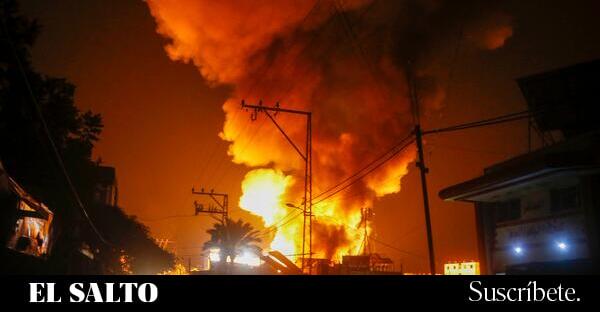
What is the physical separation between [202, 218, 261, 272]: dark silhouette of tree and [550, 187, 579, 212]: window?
40.8 metres

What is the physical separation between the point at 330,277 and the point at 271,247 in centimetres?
6464

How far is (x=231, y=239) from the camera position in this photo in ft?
190

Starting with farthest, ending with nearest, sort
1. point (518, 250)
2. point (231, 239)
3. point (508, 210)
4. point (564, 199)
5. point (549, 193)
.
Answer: point (231, 239) < point (508, 210) < point (518, 250) < point (549, 193) < point (564, 199)

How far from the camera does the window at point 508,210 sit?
78.2 ft

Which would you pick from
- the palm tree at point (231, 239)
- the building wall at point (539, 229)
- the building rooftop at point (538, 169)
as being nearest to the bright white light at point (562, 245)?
the building wall at point (539, 229)

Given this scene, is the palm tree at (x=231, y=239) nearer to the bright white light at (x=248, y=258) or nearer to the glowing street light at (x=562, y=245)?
the bright white light at (x=248, y=258)

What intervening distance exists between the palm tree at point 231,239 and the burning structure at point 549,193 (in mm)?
36442

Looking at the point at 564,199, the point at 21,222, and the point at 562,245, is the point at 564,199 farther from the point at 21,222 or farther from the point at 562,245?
the point at 21,222

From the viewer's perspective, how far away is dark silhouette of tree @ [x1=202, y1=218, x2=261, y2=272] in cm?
5806

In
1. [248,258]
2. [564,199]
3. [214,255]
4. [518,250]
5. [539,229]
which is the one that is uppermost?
[214,255]

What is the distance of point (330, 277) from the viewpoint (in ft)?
17.9

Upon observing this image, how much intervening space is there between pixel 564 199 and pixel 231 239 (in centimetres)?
4174

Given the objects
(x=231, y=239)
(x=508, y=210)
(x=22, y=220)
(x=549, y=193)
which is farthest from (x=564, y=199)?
(x=231, y=239)

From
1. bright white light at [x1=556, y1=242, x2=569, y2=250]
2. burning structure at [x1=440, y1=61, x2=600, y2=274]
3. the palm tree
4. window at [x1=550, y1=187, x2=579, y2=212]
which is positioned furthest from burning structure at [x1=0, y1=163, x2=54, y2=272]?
the palm tree
